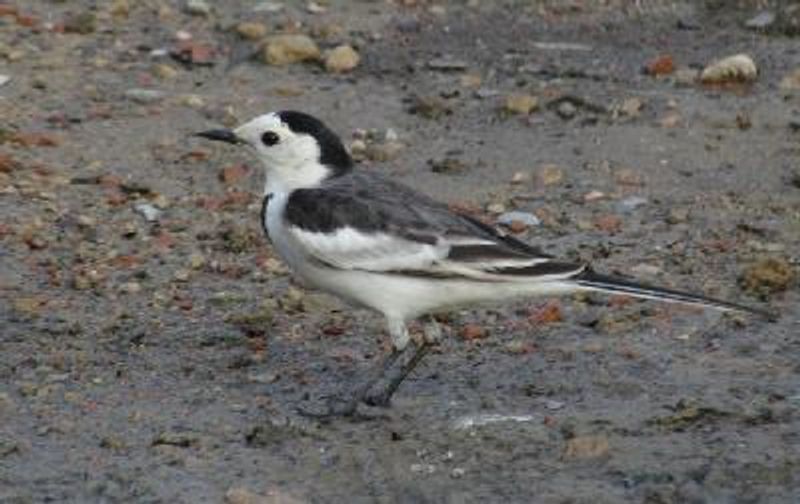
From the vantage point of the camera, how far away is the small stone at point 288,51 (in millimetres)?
11938

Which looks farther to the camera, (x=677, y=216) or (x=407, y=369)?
(x=677, y=216)

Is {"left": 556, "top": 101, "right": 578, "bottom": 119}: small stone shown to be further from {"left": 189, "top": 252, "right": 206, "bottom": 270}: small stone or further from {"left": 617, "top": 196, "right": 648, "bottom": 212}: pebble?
{"left": 189, "top": 252, "right": 206, "bottom": 270}: small stone

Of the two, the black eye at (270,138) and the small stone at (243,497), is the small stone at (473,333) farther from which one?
the small stone at (243,497)

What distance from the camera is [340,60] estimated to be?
11.9m

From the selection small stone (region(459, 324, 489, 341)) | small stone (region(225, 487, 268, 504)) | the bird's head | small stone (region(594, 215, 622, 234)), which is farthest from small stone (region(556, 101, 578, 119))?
small stone (region(225, 487, 268, 504))

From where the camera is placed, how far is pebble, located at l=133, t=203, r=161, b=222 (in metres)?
9.96

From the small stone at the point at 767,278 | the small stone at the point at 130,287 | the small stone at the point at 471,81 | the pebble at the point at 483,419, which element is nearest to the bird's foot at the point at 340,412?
the pebble at the point at 483,419

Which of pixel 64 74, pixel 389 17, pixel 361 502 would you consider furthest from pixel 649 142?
pixel 361 502

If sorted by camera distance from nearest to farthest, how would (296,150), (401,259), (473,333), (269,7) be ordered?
(401,259), (296,150), (473,333), (269,7)

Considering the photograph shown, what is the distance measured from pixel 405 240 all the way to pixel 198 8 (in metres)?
5.31

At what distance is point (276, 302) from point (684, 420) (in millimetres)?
2221

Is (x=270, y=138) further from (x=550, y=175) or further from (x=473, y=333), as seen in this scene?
(x=550, y=175)

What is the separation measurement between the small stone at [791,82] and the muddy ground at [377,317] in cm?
2

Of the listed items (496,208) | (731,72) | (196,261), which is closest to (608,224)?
(496,208)
